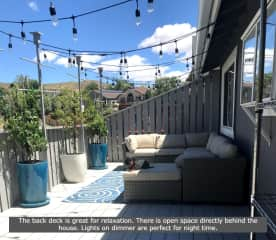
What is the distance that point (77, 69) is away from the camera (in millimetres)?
5508

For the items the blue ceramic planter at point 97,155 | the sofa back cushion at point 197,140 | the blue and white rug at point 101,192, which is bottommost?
the blue and white rug at point 101,192

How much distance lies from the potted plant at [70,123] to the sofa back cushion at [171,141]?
75.8 inches

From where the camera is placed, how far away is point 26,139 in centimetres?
350

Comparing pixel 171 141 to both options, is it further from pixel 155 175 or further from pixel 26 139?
pixel 26 139

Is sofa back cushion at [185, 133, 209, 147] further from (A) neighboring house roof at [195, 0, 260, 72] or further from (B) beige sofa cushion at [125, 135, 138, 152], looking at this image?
(A) neighboring house roof at [195, 0, 260, 72]

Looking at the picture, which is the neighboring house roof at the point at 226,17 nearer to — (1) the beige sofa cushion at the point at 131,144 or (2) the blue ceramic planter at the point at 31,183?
(1) the beige sofa cushion at the point at 131,144

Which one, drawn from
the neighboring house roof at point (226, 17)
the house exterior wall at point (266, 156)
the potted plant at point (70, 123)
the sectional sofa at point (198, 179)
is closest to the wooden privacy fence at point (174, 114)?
the potted plant at point (70, 123)

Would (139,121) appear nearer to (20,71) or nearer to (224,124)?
(224,124)

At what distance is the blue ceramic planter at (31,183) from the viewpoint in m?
3.51

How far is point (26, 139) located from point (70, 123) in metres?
1.46

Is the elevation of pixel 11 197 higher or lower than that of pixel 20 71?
lower

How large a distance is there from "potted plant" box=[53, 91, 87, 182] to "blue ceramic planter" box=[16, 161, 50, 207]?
1159mm

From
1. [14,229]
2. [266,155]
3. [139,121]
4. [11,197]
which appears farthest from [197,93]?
[14,229]

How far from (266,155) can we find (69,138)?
3965 mm
